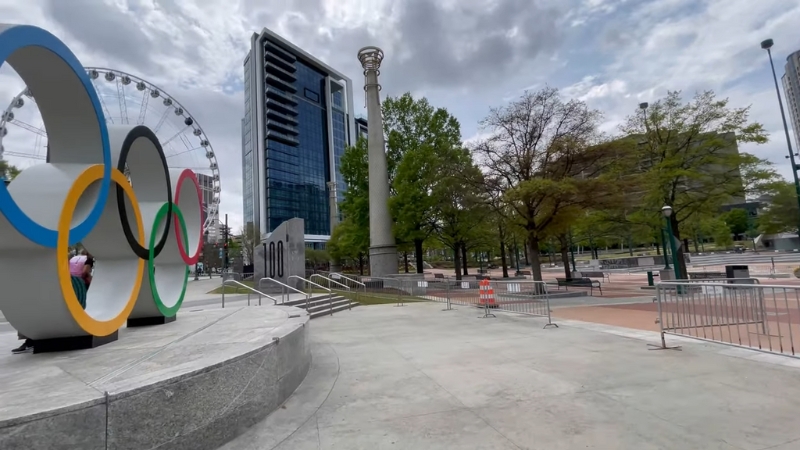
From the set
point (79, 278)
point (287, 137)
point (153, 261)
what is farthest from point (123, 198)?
point (287, 137)

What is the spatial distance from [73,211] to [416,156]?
2446cm

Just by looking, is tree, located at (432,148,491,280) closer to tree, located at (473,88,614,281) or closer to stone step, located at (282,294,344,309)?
tree, located at (473,88,614,281)

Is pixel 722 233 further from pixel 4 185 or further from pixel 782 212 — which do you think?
pixel 4 185

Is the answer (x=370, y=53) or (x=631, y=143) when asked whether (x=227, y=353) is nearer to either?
(x=631, y=143)

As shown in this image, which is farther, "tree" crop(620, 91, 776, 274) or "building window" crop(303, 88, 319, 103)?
"building window" crop(303, 88, 319, 103)

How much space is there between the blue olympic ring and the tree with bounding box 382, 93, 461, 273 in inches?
829

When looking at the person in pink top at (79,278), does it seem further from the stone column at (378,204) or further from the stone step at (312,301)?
the stone column at (378,204)

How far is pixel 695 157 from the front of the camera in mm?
19312

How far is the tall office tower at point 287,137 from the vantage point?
9950 cm

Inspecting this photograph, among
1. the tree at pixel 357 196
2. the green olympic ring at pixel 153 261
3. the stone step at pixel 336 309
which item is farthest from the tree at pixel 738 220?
the green olympic ring at pixel 153 261

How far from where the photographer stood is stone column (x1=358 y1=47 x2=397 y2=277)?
29266 millimetres

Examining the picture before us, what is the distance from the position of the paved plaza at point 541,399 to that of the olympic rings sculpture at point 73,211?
3.34m

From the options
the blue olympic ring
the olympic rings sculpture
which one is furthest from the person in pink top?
the blue olympic ring

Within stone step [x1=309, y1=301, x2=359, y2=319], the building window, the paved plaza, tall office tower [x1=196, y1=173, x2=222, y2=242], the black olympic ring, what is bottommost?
the paved plaza
